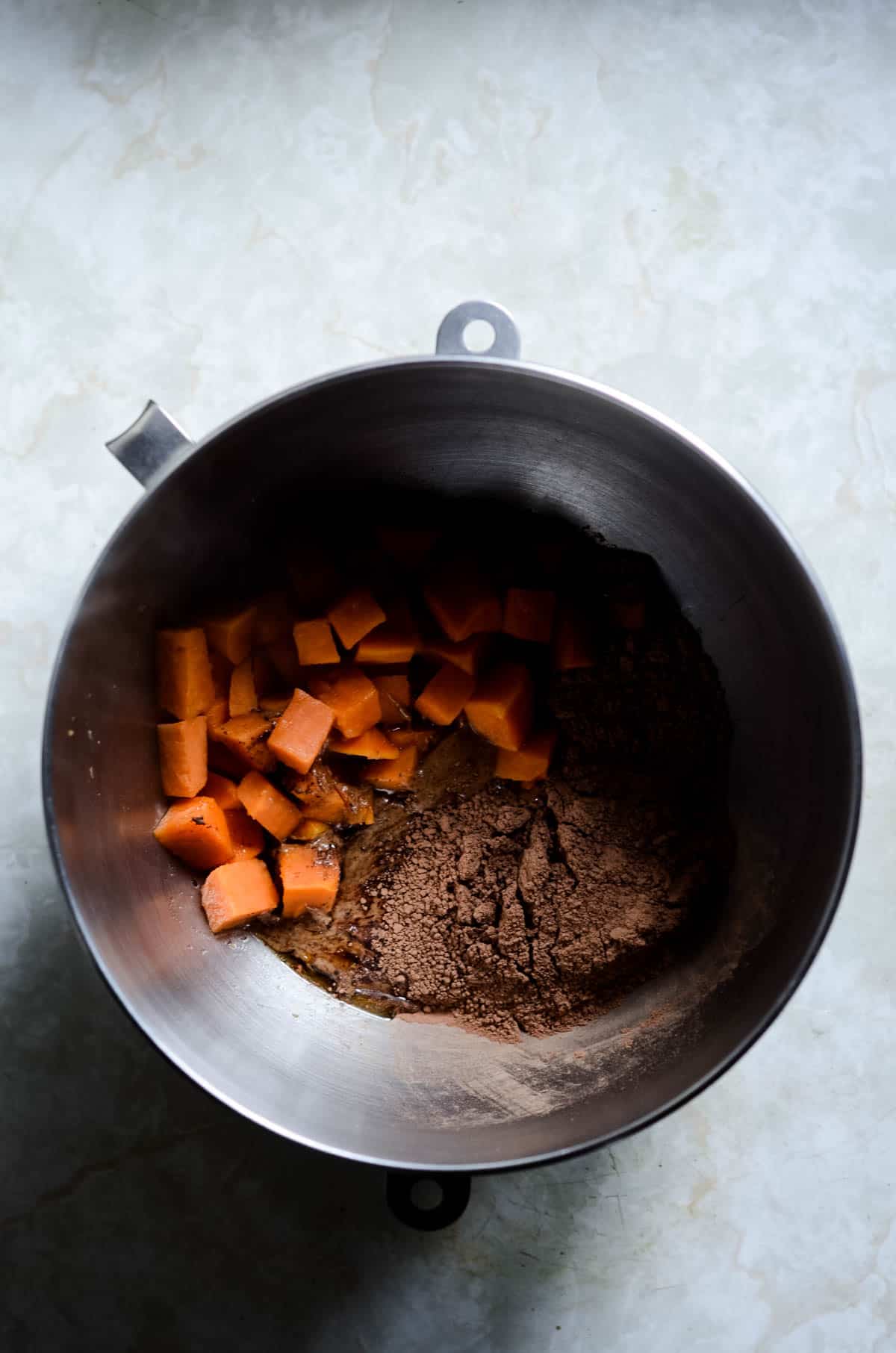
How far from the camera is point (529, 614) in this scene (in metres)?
1.35

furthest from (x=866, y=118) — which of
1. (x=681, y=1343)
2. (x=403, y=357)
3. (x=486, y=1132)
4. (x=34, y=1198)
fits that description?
(x=34, y=1198)

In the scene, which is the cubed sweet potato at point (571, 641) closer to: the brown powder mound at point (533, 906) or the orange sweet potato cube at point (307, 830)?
the brown powder mound at point (533, 906)

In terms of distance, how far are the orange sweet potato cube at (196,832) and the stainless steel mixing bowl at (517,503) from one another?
2 centimetres

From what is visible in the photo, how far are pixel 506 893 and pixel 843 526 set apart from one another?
0.69m

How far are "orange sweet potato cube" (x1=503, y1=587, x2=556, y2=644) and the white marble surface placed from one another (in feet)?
1.05

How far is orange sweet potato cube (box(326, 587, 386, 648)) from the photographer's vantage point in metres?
1.32

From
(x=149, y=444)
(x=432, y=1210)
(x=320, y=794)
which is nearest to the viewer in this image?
(x=149, y=444)

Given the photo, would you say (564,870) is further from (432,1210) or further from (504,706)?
(432,1210)

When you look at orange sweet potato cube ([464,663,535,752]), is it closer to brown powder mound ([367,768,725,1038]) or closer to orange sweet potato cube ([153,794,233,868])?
brown powder mound ([367,768,725,1038])

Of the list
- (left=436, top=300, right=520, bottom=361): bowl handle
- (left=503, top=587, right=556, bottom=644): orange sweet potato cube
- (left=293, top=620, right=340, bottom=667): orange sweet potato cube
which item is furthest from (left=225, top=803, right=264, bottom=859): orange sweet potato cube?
(left=436, top=300, right=520, bottom=361): bowl handle

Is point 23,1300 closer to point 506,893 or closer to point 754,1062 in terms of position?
point 506,893

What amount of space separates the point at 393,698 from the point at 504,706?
0.16 m

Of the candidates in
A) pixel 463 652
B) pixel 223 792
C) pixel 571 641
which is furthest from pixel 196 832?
pixel 571 641

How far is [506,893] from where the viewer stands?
4.23 ft
